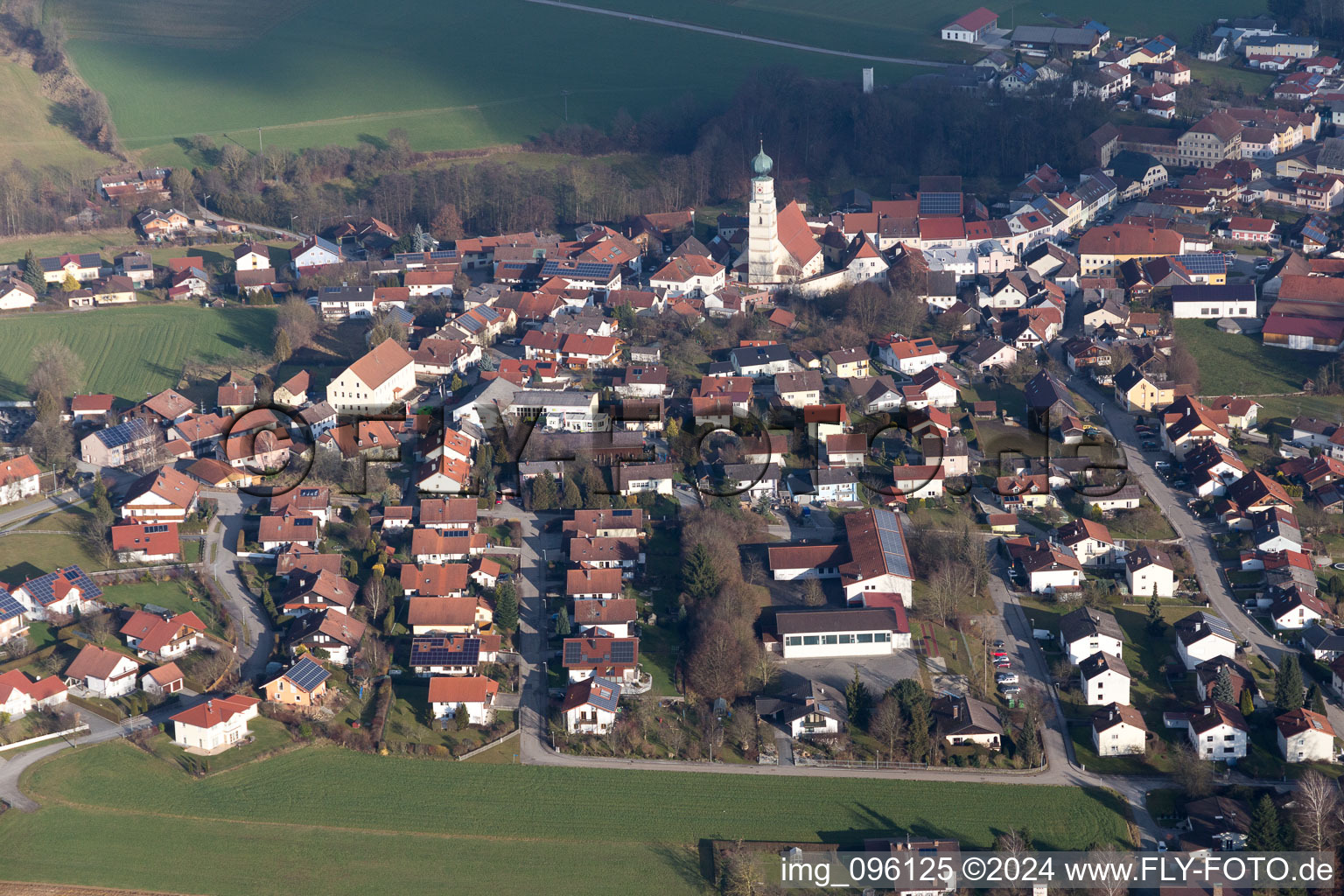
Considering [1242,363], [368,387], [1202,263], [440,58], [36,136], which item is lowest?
[1242,363]

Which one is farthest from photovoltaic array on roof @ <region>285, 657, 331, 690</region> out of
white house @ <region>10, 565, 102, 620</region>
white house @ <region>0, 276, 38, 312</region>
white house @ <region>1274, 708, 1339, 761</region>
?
white house @ <region>0, 276, 38, 312</region>

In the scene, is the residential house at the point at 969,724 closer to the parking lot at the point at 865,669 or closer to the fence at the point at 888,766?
the fence at the point at 888,766

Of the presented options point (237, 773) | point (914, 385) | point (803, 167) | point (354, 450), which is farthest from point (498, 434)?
point (803, 167)

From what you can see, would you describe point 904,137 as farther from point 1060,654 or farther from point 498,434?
point 1060,654

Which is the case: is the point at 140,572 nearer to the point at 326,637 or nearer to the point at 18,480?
the point at 18,480

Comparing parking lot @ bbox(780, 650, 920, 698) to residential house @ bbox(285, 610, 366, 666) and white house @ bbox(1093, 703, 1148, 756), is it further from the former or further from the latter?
residential house @ bbox(285, 610, 366, 666)

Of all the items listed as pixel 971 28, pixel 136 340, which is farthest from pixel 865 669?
pixel 971 28
